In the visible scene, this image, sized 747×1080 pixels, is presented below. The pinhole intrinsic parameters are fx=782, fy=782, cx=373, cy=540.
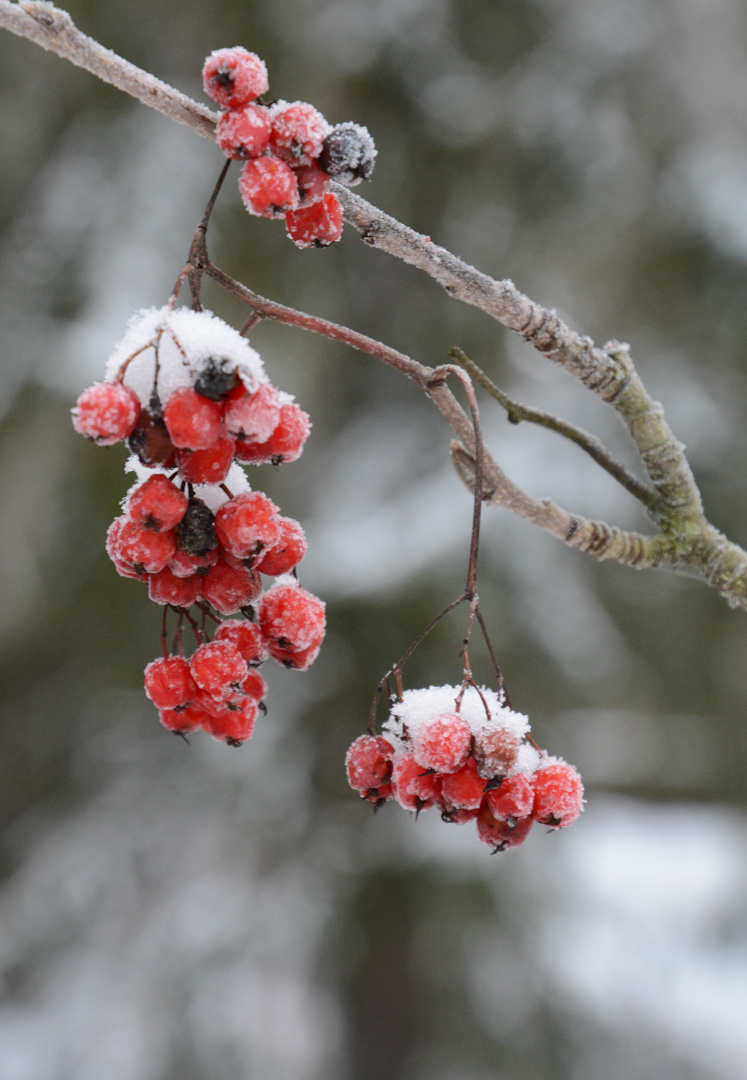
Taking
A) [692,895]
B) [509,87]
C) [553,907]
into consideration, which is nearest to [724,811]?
[692,895]

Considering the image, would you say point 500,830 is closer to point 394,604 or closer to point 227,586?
point 227,586

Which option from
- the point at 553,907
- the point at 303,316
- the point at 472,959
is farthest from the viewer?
the point at 553,907

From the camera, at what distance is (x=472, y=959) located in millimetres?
3156

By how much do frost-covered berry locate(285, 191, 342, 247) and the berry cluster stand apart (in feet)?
0.07

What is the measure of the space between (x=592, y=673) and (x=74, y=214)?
3.05m

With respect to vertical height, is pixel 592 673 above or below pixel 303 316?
above

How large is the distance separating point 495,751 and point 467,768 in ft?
0.13

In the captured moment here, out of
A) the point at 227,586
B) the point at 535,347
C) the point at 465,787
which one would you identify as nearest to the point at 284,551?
the point at 227,586

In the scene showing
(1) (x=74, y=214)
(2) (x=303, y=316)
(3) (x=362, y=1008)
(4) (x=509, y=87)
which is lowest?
(3) (x=362, y=1008)

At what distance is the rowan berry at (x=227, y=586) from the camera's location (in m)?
0.72

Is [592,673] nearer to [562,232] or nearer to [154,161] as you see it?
[562,232]

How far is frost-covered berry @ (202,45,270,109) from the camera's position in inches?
24.2

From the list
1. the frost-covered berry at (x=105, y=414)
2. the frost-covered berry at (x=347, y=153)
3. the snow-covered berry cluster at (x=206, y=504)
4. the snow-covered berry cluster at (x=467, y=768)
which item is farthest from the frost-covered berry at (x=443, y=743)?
the frost-covered berry at (x=347, y=153)

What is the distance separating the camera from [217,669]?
0.72m
